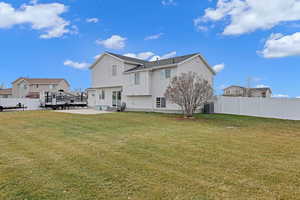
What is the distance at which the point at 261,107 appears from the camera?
16.8 m

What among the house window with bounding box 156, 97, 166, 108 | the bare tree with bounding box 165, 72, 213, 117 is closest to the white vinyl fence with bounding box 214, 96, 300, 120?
the bare tree with bounding box 165, 72, 213, 117

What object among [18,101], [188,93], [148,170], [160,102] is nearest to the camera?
[148,170]

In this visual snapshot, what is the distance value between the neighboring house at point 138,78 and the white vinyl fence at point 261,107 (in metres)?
3.69

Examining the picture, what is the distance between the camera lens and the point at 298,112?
15125 mm

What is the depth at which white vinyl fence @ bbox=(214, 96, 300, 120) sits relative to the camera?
50.4 ft

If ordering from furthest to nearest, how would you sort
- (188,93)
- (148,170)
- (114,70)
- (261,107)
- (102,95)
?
(102,95) < (114,70) < (261,107) < (188,93) < (148,170)

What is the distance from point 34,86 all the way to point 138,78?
4004 centimetres

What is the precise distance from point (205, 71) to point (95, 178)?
63.3 ft

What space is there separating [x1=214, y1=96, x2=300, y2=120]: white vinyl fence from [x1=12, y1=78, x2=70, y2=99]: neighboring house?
42257 millimetres

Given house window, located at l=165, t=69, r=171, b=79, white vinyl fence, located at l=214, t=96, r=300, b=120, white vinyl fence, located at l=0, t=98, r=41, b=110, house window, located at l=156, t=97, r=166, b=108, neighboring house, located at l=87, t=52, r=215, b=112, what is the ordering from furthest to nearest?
white vinyl fence, located at l=0, t=98, r=41, b=110, house window, located at l=156, t=97, r=166, b=108, neighboring house, located at l=87, t=52, r=215, b=112, house window, located at l=165, t=69, r=171, b=79, white vinyl fence, located at l=214, t=96, r=300, b=120

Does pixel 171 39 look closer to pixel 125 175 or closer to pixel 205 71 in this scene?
pixel 205 71

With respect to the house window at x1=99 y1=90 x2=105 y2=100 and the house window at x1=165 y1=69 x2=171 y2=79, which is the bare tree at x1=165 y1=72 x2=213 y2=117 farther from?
the house window at x1=99 y1=90 x2=105 y2=100

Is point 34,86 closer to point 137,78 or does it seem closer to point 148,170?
point 137,78

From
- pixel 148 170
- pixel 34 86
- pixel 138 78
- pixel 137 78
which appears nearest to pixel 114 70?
pixel 137 78
